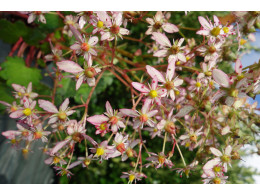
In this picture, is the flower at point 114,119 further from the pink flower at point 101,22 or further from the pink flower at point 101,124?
the pink flower at point 101,22

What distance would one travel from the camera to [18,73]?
0.92m

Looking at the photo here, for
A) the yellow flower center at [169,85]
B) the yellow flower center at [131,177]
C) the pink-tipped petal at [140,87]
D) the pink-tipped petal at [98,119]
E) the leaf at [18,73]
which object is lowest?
the yellow flower center at [131,177]

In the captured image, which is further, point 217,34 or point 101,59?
point 101,59

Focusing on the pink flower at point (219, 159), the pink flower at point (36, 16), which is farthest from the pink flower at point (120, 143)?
the pink flower at point (36, 16)

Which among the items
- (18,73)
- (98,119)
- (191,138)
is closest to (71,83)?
(18,73)

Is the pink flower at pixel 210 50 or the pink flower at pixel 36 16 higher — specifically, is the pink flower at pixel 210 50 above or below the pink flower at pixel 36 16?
below

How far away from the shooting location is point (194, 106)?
539 millimetres

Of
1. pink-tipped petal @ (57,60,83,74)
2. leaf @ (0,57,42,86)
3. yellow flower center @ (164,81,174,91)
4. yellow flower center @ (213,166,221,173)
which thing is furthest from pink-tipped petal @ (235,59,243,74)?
leaf @ (0,57,42,86)

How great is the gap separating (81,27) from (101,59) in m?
0.15

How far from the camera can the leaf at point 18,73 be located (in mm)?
900

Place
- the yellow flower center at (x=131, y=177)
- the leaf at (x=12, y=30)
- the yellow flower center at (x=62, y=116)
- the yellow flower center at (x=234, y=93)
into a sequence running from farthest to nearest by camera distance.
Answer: the leaf at (x=12, y=30) < the yellow flower center at (x=131, y=177) < the yellow flower center at (x=62, y=116) < the yellow flower center at (x=234, y=93)

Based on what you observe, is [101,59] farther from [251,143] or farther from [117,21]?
[251,143]

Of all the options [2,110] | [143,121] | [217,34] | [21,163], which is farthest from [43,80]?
[217,34]

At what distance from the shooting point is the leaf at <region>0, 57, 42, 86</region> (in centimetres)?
90
